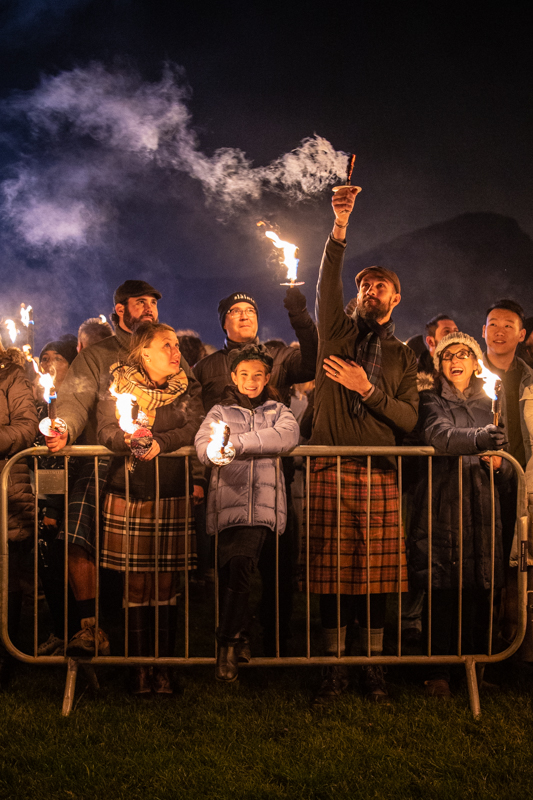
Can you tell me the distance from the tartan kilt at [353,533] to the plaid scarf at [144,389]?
3.56ft

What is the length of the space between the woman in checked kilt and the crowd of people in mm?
11

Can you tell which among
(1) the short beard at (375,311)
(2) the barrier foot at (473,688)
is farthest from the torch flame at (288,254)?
(2) the barrier foot at (473,688)

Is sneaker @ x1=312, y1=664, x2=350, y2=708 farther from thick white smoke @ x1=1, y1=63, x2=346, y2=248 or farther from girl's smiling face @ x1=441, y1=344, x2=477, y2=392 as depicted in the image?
thick white smoke @ x1=1, y1=63, x2=346, y2=248

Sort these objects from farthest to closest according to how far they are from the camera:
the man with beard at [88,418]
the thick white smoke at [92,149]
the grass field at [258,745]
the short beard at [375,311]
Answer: the thick white smoke at [92,149], the short beard at [375,311], the man with beard at [88,418], the grass field at [258,745]

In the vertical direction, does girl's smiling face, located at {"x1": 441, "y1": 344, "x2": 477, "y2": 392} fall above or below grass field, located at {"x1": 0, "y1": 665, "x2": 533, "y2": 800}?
above

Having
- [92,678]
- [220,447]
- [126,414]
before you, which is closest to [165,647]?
[92,678]

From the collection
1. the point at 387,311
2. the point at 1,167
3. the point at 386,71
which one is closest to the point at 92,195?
the point at 1,167

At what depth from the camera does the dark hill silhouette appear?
12.3 meters

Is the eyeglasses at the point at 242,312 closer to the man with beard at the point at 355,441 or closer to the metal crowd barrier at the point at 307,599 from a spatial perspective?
the man with beard at the point at 355,441

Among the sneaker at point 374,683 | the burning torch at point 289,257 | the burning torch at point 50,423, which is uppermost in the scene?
the burning torch at point 289,257

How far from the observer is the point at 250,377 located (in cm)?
425

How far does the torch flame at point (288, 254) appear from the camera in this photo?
4.11 metres

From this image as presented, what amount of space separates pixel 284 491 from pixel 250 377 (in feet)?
A: 2.56

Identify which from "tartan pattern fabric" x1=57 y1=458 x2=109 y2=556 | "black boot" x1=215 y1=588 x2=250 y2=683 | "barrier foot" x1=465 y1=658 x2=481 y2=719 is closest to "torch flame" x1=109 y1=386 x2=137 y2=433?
"tartan pattern fabric" x1=57 y1=458 x2=109 y2=556
